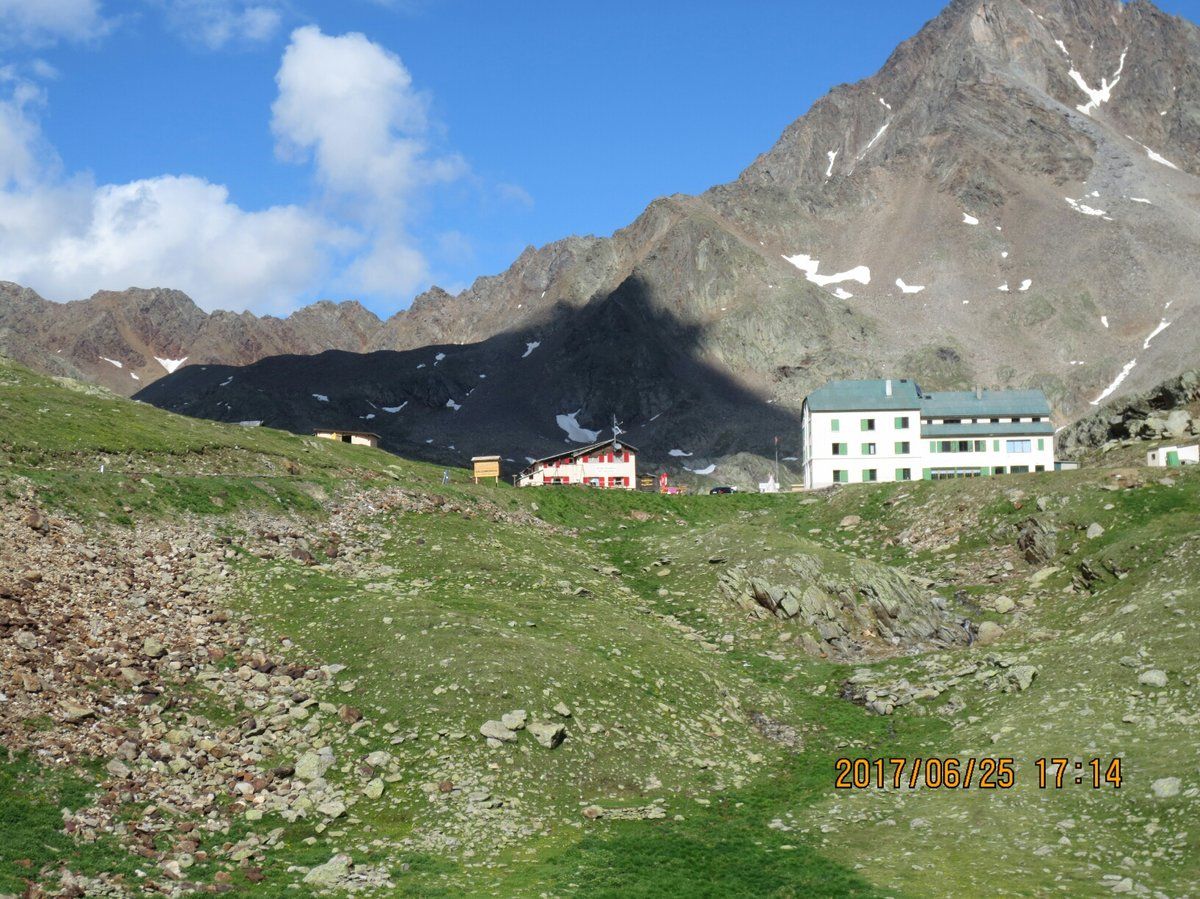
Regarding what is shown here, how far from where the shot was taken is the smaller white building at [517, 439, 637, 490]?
113 meters

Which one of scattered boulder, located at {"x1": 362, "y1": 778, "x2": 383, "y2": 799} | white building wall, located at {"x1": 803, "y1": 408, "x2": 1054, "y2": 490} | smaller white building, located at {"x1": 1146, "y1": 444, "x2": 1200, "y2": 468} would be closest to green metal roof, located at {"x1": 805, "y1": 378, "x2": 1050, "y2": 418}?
white building wall, located at {"x1": 803, "y1": 408, "x2": 1054, "y2": 490}

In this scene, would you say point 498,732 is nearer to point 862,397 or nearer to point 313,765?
point 313,765

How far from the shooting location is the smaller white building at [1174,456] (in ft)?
240

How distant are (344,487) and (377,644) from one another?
82.3ft

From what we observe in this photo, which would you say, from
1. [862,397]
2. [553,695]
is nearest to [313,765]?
[553,695]

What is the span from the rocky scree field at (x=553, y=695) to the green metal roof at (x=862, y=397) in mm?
44663

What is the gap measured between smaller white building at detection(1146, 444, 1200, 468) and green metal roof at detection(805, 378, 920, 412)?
97.6 feet

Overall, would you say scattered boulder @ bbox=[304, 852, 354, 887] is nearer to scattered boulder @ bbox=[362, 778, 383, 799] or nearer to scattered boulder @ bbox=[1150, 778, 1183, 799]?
scattered boulder @ bbox=[362, 778, 383, 799]

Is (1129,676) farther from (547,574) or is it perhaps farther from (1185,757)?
(547,574)

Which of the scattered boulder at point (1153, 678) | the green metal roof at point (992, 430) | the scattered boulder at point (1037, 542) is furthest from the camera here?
the green metal roof at point (992, 430)

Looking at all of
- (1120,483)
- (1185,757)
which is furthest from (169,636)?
(1120,483)
